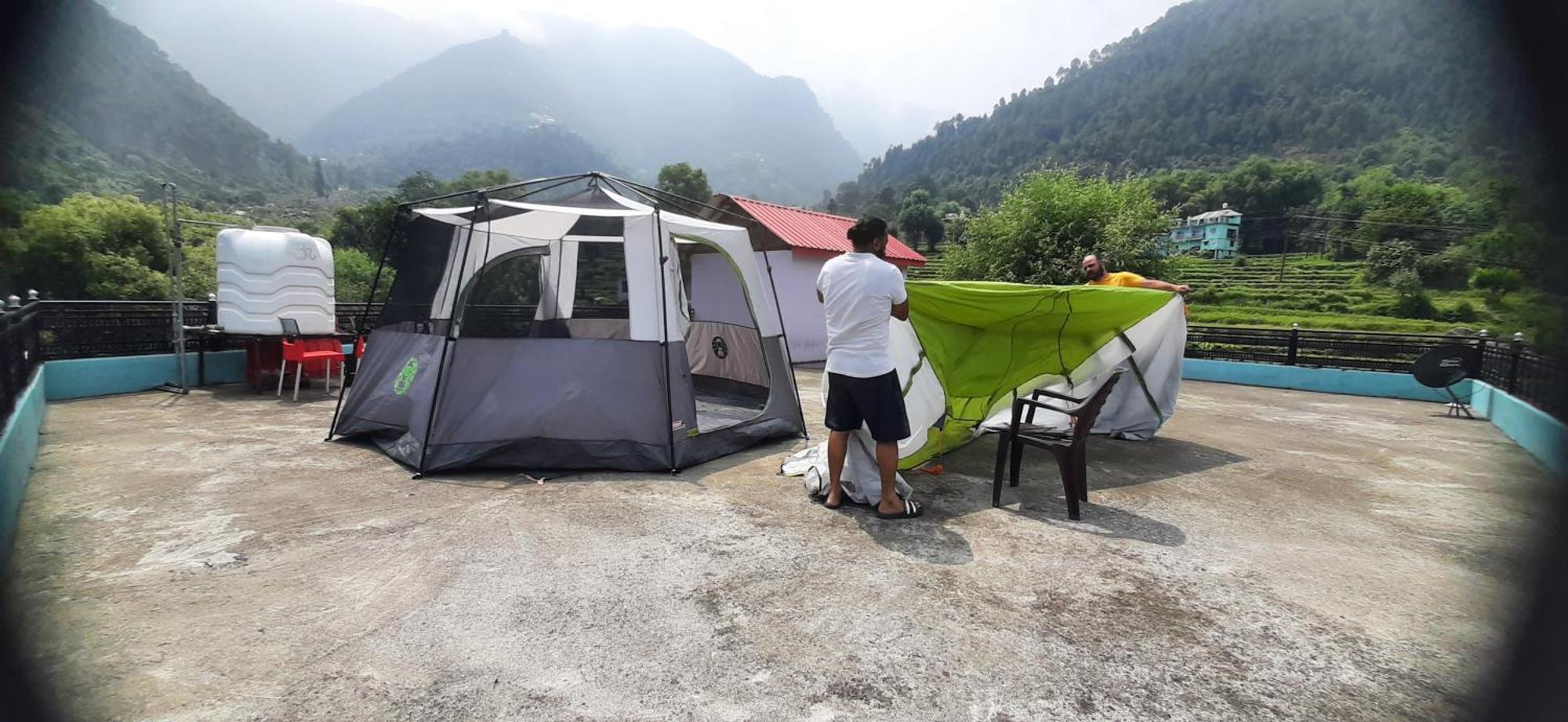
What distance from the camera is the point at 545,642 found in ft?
7.43

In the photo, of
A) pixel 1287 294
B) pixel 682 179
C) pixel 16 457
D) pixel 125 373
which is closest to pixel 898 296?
pixel 16 457

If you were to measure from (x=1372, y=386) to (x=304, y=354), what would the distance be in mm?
14275

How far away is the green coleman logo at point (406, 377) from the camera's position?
4.67 m

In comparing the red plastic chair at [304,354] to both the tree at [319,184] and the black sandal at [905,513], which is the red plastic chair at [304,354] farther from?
the tree at [319,184]

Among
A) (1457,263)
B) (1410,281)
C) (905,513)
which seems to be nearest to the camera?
(1457,263)

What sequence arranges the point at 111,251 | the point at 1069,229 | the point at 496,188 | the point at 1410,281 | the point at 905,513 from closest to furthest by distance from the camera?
the point at 905,513, the point at 496,188, the point at 1410,281, the point at 111,251, the point at 1069,229

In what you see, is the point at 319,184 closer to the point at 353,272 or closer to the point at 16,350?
the point at 353,272

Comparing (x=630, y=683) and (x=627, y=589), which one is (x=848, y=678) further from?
(x=627, y=589)

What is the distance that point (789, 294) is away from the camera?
38.5 ft

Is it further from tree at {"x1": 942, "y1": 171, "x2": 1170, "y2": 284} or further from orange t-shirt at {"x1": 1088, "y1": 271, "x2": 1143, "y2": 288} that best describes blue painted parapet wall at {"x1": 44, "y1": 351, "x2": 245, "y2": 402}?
tree at {"x1": 942, "y1": 171, "x2": 1170, "y2": 284}

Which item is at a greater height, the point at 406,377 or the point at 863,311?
the point at 863,311

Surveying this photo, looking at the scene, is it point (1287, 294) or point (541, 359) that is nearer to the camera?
point (541, 359)

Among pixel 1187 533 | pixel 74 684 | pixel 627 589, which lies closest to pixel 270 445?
pixel 74 684

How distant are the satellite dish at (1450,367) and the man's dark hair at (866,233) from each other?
27.1 feet
